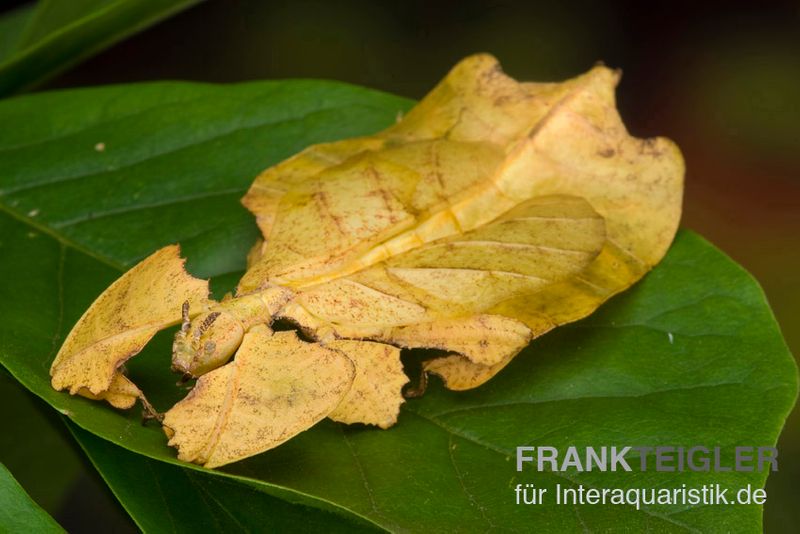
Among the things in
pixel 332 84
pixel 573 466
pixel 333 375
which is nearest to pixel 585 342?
pixel 573 466

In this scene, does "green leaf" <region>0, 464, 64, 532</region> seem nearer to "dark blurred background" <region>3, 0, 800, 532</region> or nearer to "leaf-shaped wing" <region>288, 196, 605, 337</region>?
"leaf-shaped wing" <region>288, 196, 605, 337</region>

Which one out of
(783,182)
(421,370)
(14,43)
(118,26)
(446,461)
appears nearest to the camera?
(446,461)

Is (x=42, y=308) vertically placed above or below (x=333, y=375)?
above

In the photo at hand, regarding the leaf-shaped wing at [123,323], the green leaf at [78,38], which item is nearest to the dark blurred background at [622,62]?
the green leaf at [78,38]

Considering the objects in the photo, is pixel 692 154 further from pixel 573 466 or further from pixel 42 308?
pixel 42 308

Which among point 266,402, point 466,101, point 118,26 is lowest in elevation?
point 266,402

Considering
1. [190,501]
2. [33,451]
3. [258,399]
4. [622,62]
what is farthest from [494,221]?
[622,62]
